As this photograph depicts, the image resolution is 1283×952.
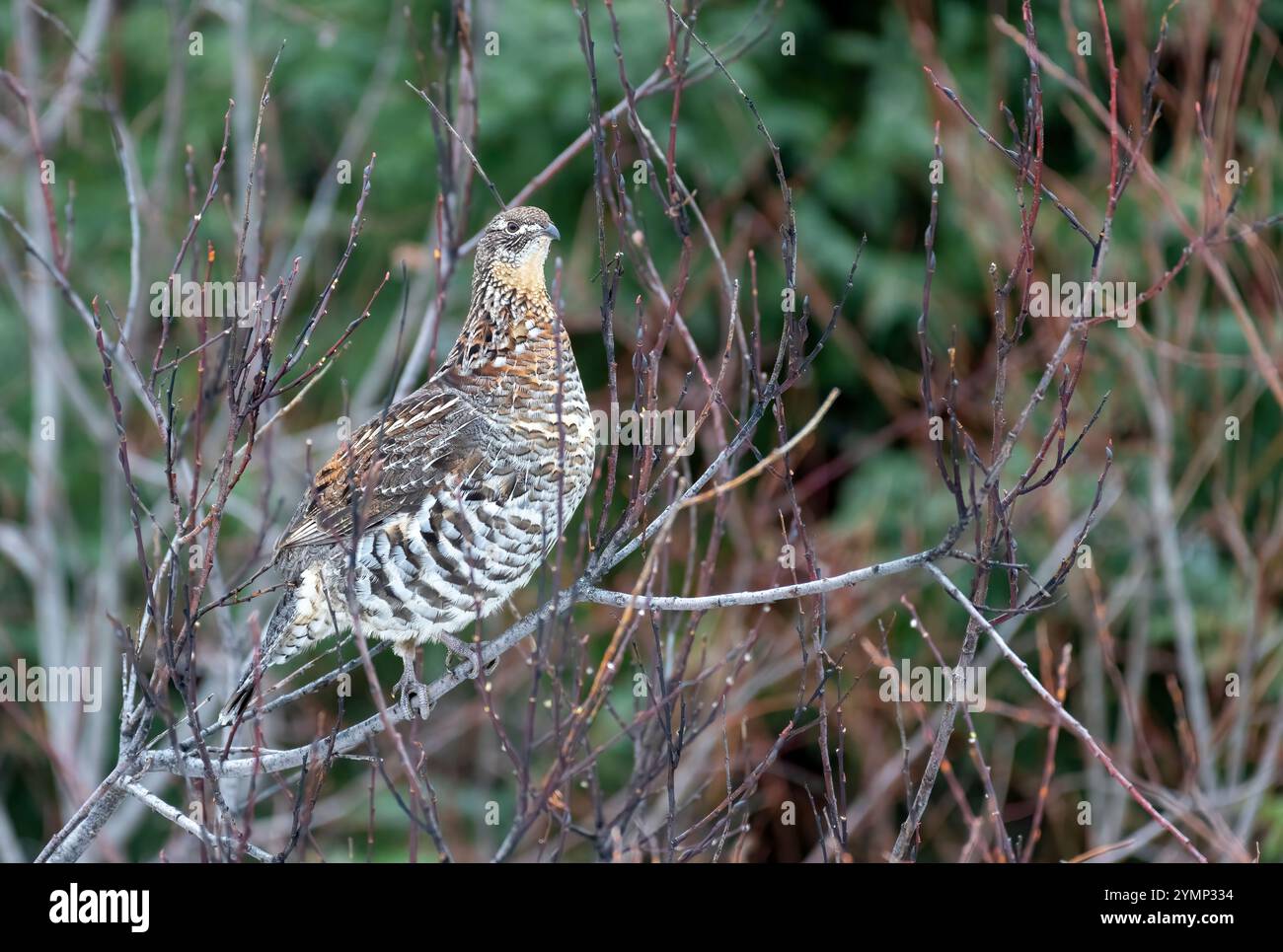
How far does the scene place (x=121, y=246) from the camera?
32.5ft

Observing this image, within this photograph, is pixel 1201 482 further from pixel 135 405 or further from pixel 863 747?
pixel 135 405

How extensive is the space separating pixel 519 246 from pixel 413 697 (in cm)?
155

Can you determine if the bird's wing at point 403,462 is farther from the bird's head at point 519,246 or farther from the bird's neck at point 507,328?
the bird's head at point 519,246

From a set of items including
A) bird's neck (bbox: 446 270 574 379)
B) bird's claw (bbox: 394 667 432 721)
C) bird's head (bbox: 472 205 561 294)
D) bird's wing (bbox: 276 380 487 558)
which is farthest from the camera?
bird's head (bbox: 472 205 561 294)

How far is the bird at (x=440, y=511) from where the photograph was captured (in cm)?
418

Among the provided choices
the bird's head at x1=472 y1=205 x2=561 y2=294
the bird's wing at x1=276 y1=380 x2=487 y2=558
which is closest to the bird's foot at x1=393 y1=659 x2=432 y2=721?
the bird's wing at x1=276 y1=380 x2=487 y2=558

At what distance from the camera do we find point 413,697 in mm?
4297

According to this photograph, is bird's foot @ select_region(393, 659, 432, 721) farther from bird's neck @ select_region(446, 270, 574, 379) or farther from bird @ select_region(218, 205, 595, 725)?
bird's neck @ select_region(446, 270, 574, 379)

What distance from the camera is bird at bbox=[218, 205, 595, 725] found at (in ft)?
13.7

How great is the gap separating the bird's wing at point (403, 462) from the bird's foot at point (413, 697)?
0.48 meters

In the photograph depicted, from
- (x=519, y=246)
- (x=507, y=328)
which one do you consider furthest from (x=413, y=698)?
(x=519, y=246)
